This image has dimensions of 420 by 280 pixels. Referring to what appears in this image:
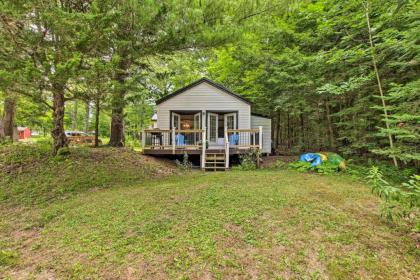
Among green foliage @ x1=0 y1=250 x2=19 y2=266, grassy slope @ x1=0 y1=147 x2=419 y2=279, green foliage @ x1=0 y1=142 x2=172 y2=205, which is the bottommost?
green foliage @ x1=0 y1=250 x2=19 y2=266

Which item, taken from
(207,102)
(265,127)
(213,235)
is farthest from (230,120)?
(213,235)

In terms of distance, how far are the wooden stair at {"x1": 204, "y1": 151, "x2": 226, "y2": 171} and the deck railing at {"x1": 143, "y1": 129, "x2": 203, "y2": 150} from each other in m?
0.80

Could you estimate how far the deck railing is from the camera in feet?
30.1

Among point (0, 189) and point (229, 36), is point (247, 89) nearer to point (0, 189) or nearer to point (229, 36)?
point (229, 36)

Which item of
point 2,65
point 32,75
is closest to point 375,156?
point 32,75

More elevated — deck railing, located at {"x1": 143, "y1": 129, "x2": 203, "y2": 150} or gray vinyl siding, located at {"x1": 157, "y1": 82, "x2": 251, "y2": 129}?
gray vinyl siding, located at {"x1": 157, "y1": 82, "x2": 251, "y2": 129}

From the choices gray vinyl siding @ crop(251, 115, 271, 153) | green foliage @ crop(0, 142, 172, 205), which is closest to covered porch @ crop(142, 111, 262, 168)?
gray vinyl siding @ crop(251, 115, 271, 153)

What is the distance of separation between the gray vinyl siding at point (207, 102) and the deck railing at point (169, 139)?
0.70 m

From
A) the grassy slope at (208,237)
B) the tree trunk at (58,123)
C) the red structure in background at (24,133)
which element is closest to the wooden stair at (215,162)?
the grassy slope at (208,237)

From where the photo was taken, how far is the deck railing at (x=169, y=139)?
917cm

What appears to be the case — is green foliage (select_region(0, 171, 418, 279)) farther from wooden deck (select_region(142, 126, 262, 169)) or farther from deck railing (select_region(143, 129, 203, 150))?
deck railing (select_region(143, 129, 203, 150))

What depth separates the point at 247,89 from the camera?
42.2ft

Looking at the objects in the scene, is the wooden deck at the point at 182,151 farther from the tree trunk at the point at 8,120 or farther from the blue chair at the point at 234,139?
the tree trunk at the point at 8,120

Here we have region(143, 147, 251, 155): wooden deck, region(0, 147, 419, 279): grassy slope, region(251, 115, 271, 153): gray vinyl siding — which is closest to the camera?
region(0, 147, 419, 279): grassy slope
